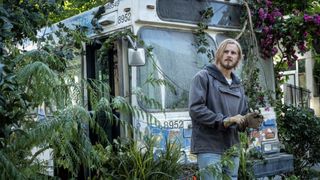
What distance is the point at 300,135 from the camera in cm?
662

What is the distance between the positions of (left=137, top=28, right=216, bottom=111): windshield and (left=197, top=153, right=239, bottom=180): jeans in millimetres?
1333

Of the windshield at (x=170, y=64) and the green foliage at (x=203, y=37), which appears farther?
the green foliage at (x=203, y=37)

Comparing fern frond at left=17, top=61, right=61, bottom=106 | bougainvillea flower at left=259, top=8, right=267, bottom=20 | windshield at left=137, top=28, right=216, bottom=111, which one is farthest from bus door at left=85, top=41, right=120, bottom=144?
fern frond at left=17, top=61, right=61, bottom=106

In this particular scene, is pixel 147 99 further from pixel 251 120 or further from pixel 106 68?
pixel 106 68

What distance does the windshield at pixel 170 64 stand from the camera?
16.4 feet

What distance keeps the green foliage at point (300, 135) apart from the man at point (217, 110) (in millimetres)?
2806

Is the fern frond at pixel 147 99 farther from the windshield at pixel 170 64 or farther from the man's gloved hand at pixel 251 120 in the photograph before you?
the man's gloved hand at pixel 251 120

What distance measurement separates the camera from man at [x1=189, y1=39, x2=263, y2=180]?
3.53 m

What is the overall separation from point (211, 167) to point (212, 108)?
1.67ft

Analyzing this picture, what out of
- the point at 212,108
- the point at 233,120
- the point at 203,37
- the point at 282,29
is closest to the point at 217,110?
the point at 212,108

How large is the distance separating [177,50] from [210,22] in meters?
0.63

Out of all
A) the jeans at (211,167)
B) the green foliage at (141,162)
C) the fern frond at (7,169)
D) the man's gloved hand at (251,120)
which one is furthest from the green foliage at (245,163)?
the fern frond at (7,169)

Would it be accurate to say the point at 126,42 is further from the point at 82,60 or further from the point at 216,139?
the point at 216,139

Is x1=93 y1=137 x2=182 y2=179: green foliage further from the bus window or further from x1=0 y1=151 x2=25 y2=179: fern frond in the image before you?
x1=0 y1=151 x2=25 y2=179: fern frond
